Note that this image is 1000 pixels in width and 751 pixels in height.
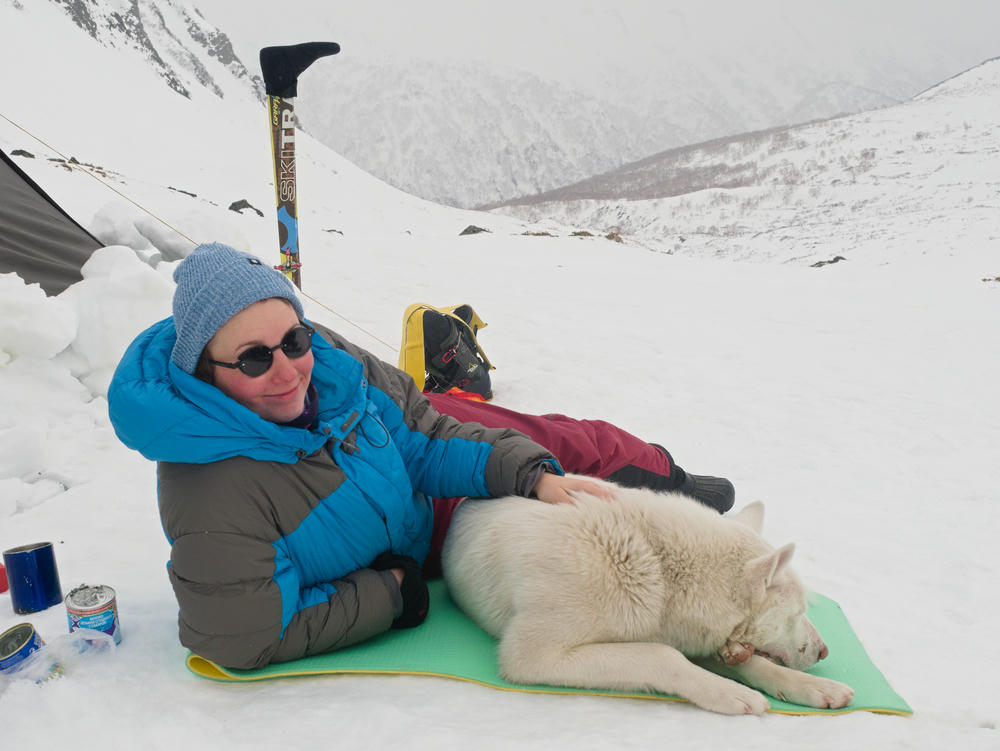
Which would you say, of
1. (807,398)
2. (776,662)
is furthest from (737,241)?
(776,662)

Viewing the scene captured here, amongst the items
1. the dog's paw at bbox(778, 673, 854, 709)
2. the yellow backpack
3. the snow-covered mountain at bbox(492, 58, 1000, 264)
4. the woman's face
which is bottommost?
the dog's paw at bbox(778, 673, 854, 709)

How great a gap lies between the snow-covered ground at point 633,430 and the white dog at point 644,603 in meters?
0.12

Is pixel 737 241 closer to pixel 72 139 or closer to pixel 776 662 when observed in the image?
pixel 72 139

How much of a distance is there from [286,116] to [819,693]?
23.7ft

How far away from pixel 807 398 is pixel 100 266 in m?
6.23

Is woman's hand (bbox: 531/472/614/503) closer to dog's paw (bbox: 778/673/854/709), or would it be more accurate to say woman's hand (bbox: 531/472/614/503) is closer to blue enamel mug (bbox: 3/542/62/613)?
dog's paw (bbox: 778/673/854/709)

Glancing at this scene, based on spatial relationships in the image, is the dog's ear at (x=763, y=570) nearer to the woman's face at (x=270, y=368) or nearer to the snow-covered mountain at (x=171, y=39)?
the woman's face at (x=270, y=368)

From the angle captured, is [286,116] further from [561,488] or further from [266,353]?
[561,488]

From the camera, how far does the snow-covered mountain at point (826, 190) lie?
51.0m

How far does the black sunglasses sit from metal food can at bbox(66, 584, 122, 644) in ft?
3.30

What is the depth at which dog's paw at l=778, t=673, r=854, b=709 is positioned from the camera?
2.13 m

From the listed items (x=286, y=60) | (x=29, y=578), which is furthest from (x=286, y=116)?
(x=29, y=578)

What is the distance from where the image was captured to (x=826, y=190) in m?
73.1

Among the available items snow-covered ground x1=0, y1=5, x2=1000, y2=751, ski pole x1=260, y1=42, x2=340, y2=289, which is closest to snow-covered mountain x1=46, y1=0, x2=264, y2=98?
ski pole x1=260, y1=42, x2=340, y2=289
